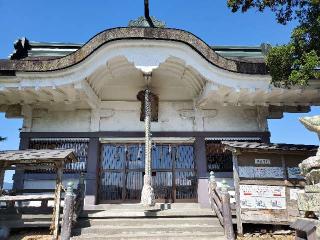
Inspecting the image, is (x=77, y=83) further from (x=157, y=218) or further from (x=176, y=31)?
(x=157, y=218)

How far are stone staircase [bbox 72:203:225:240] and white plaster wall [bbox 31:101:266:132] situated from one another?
3.52 metres

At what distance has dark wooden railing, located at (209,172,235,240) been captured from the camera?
8273 millimetres

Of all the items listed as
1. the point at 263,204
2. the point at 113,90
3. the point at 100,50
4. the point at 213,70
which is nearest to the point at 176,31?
the point at 213,70

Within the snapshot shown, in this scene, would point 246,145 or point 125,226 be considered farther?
point 246,145

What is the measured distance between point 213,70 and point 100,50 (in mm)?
3947

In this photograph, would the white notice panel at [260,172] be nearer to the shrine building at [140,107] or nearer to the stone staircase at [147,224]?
the stone staircase at [147,224]

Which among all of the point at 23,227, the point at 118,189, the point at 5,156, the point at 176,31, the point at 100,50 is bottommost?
the point at 23,227

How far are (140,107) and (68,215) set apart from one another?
5.64 m

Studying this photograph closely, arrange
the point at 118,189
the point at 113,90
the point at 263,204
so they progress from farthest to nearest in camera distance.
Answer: the point at 113,90 → the point at 118,189 → the point at 263,204

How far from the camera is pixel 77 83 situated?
10727 mm

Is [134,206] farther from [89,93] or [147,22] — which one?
[147,22]

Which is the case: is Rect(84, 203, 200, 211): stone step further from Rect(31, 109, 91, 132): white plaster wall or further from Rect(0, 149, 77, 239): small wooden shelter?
Rect(31, 109, 91, 132): white plaster wall

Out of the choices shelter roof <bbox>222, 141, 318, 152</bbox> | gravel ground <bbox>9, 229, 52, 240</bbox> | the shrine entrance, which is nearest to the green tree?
shelter roof <bbox>222, 141, 318, 152</bbox>

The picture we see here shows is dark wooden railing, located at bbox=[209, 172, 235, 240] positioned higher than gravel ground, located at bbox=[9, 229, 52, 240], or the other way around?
dark wooden railing, located at bbox=[209, 172, 235, 240]
